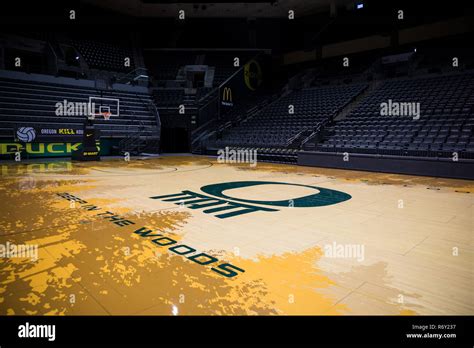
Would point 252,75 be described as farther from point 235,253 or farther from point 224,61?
point 235,253

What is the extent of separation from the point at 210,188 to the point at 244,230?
3102mm

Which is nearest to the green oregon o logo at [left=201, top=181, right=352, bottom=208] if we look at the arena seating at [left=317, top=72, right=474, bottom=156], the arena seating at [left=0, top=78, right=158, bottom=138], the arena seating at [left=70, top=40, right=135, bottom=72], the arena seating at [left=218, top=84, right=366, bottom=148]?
the arena seating at [left=317, top=72, right=474, bottom=156]

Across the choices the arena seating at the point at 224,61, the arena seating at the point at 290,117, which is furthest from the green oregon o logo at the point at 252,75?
the arena seating at the point at 290,117

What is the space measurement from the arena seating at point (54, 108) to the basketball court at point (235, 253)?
9.28 metres

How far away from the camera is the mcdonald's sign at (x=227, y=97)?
62.8 feet

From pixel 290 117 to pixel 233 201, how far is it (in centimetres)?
1153

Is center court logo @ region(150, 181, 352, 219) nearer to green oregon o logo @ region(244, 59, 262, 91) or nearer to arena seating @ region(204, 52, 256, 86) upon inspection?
arena seating @ region(204, 52, 256, 86)

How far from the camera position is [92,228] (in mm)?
3904

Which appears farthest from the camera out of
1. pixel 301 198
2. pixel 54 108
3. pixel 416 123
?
pixel 54 108

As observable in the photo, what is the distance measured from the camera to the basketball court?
2189mm

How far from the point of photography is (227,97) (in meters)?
19.5

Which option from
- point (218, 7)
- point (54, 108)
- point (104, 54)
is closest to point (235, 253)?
point (54, 108)

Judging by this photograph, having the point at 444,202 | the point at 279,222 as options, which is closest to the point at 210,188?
the point at 279,222
